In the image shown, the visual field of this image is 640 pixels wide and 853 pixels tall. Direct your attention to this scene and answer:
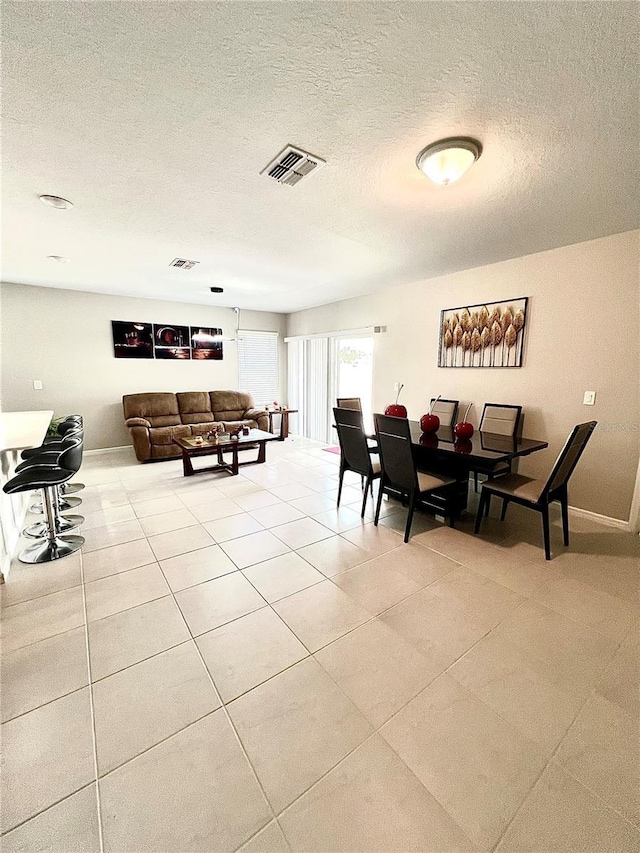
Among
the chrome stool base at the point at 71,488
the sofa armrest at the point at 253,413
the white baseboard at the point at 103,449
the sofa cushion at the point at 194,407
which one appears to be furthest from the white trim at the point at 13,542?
the sofa armrest at the point at 253,413

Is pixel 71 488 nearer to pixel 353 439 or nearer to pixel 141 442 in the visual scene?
pixel 141 442

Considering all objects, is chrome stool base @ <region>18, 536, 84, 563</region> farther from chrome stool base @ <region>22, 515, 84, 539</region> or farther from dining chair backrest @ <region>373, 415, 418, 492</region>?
dining chair backrest @ <region>373, 415, 418, 492</region>

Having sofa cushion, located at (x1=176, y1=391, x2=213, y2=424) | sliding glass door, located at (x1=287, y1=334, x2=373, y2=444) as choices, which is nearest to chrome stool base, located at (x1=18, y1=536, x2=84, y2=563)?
sofa cushion, located at (x1=176, y1=391, x2=213, y2=424)

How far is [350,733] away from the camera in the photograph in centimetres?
136

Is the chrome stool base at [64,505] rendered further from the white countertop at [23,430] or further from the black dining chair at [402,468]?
the black dining chair at [402,468]

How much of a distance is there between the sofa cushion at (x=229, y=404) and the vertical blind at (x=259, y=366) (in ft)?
1.74

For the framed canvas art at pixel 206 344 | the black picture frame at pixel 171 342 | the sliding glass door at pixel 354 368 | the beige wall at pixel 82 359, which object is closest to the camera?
the beige wall at pixel 82 359

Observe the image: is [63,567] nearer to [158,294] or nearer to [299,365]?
[158,294]

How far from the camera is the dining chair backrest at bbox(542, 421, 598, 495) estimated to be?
2.47 metres

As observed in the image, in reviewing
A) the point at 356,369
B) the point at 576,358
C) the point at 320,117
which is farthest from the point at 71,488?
the point at 576,358

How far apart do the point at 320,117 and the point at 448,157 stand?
0.71 metres

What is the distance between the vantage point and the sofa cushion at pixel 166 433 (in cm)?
535

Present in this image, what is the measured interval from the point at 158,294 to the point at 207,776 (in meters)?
5.96

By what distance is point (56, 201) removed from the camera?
242cm
